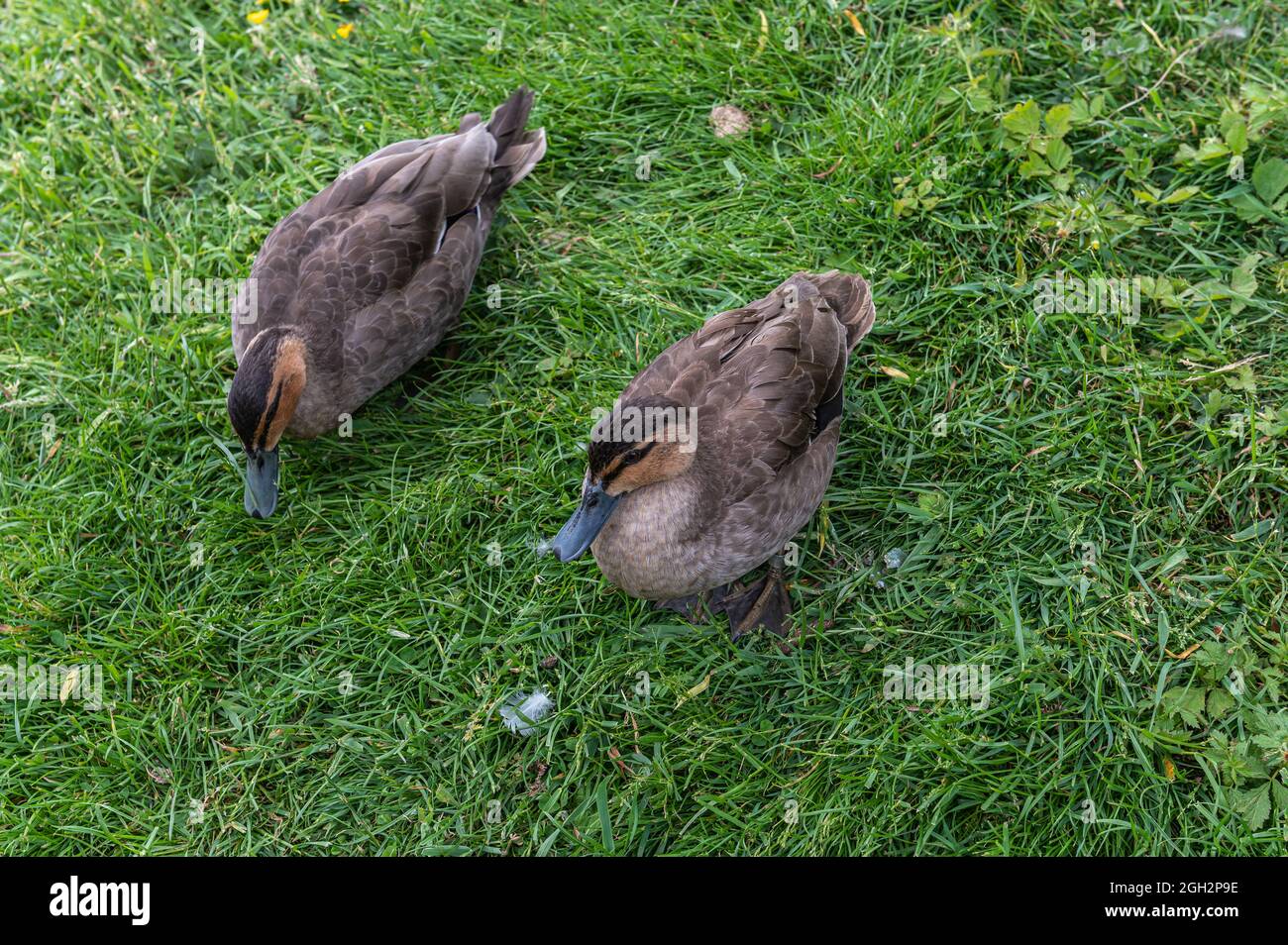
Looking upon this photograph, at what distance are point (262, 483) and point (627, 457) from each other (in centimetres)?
173

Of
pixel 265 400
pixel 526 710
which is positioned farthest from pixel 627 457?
pixel 265 400

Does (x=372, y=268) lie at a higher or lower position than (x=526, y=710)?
higher

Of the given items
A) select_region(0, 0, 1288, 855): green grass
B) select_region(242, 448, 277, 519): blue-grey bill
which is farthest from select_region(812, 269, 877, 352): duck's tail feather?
select_region(242, 448, 277, 519): blue-grey bill

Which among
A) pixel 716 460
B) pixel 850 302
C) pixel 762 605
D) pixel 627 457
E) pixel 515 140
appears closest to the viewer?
pixel 627 457

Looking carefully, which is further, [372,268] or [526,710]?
[372,268]

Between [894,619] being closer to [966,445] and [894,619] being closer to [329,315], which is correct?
[966,445]

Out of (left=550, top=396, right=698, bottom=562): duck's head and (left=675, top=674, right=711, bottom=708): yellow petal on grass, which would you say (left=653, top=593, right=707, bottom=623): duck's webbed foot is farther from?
(left=550, top=396, right=698, bottom=562): duck's head

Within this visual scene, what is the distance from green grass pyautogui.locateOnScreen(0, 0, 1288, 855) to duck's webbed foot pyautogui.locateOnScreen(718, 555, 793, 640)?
8 centimetres

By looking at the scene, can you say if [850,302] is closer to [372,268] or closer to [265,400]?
[372,268]

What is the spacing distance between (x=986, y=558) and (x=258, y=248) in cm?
385

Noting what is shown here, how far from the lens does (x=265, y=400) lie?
4.44 metres

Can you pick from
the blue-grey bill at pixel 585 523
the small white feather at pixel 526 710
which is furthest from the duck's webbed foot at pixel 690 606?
the small white feather at pixel 526 710

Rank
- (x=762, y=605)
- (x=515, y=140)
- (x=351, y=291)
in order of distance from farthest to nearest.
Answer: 1. (x=515, y=140)
2. (x=351, y=291)
3. (x=762, y=605)

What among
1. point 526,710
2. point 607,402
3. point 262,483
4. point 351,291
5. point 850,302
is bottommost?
point 526,710
